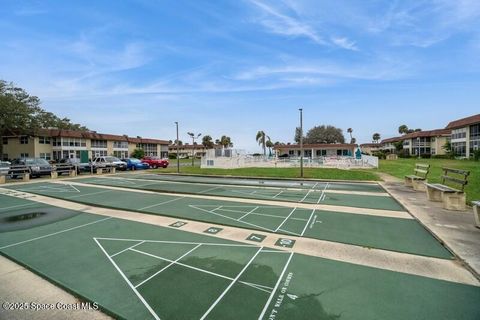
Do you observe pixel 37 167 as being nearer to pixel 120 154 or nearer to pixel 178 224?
pixel 178 224

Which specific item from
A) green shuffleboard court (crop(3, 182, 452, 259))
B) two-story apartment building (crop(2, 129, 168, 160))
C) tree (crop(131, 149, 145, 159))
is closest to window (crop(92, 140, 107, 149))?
two-story apartment building (crop(2, 129, 168, 160))

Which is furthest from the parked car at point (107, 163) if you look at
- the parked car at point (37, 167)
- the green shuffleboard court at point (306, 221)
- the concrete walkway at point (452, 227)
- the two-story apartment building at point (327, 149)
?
the two-story apartment building at point (327, 149)

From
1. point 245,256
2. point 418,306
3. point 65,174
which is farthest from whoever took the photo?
point 65,174

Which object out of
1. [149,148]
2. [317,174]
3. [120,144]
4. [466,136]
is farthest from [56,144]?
[466,136]

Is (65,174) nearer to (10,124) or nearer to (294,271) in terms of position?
(10,124)

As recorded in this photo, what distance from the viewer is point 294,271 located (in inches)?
181

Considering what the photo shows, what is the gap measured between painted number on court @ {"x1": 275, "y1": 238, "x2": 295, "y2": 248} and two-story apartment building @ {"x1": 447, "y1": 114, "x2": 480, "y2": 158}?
176ft

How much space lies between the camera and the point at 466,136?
157 ft

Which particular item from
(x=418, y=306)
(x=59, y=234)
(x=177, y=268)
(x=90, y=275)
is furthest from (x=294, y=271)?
(x=59, y=234)

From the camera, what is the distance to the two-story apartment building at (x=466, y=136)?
44.8 metres

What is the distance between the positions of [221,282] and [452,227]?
6780 mm

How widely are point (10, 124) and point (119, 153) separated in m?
22.5

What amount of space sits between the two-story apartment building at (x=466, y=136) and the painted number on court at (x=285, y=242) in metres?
53.6

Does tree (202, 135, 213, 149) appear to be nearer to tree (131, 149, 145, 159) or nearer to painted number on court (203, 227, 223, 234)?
tree (131, 149, 145, 159)
